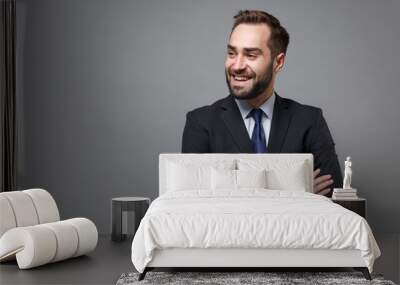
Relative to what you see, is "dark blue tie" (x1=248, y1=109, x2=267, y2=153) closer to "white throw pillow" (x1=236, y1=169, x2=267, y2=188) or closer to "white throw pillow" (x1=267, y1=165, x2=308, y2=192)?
"white throw pillow" (x1=267, y1=165, x2=308, y2=192)

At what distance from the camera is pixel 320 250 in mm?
4852

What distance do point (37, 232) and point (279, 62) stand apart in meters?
3.22

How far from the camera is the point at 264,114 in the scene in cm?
718

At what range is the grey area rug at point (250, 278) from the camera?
477 centimetres

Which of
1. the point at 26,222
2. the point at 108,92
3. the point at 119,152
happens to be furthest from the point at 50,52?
the point at 26,222

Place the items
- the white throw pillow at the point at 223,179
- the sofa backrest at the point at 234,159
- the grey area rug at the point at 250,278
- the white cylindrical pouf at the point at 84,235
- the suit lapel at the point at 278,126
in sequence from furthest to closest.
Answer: the suit lapel at the point at 278,126 < the sofa backrest at the point at 234,159 < the white throw pillow at the point at 223,179 < the white cylindrical pouf at the point at 84,235 < the grey area rug at the point at 250,278

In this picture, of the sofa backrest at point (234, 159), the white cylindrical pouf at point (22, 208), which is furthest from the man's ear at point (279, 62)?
the white cylindrical pouf at point (22, 208)

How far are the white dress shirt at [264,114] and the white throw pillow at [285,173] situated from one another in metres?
0.48

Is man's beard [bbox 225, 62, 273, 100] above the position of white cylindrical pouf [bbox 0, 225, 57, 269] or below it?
above

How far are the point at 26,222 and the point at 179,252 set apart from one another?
1.52 metres

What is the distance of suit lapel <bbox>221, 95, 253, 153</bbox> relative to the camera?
708 cm

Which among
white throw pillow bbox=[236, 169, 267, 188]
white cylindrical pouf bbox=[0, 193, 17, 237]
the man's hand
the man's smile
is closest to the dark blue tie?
the man's smile

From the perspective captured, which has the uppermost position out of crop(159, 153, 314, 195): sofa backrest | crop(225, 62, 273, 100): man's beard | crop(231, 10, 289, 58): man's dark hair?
crop(231, 10, 289, 58): man's dark hair

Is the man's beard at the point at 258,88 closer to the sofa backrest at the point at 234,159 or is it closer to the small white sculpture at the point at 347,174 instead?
the sofa backrest at the point at 234,159
